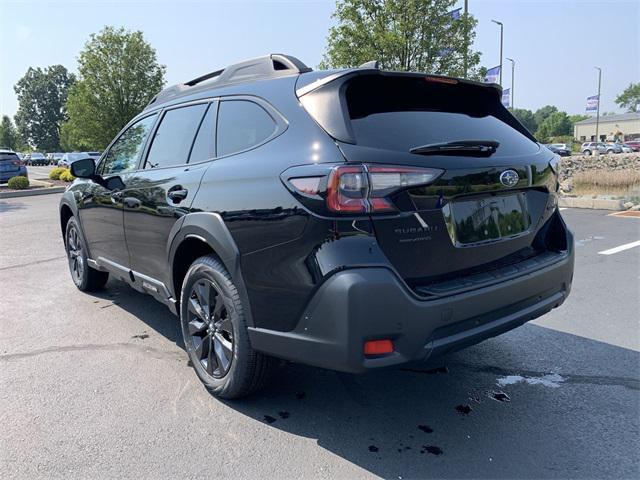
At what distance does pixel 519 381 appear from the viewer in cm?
331

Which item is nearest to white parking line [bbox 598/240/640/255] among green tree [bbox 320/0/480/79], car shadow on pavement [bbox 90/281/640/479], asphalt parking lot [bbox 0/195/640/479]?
asphalt parking lot [bbox 0/195/640/479]

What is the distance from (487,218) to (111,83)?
1001 inches

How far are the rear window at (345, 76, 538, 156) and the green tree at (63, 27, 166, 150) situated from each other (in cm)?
2407

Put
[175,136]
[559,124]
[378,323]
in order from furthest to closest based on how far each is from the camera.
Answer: [559,124], [175,136], [378,323]

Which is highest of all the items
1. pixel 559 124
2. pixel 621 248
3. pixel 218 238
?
pixel 218 238

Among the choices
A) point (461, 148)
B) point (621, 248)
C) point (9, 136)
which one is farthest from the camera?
point (9, 136)

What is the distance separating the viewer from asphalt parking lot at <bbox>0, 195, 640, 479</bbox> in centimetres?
248

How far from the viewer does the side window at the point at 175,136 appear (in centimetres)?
353

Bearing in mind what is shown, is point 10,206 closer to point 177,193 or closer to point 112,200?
point 112,200

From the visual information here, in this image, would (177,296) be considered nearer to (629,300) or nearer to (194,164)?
(194,164)

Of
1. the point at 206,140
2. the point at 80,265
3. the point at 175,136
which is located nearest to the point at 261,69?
the point at 206,140

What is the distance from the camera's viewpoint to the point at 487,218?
2.68m

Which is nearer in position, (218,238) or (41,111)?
(218,238)

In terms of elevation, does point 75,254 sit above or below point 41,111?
below
